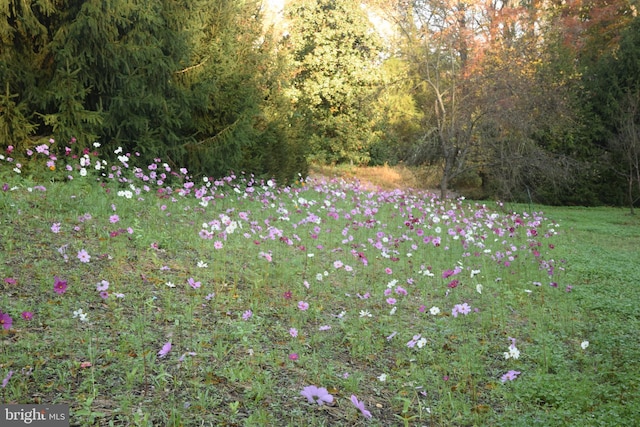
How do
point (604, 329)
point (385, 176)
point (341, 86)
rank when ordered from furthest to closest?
point (385, 176) < point (341, 86) < point (604, 329)

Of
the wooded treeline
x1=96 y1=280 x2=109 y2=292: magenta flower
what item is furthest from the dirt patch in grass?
x1=96 y1=280 x2=109 y2=292: magenta flower

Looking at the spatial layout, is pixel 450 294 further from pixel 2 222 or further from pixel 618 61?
pixel 618 61

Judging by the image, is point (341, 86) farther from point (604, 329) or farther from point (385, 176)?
point (604, 329)

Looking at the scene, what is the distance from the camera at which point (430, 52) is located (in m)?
15.1

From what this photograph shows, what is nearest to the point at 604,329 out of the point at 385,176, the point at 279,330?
the point at 279,330

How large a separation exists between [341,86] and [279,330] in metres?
17.2

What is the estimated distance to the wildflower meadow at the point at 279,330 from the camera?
2596 mm

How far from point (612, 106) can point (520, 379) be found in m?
16.0

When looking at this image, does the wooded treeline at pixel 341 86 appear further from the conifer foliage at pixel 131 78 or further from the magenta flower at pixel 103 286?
the magenta flower at pixel 103 286

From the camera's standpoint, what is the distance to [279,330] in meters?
3.58

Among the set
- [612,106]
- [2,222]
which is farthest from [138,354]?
[612,106]

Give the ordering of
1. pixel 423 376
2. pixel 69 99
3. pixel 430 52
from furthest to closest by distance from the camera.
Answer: pixel 430 52 → pixel 69 99 → pixel 423 376

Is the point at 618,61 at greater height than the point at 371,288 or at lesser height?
greater

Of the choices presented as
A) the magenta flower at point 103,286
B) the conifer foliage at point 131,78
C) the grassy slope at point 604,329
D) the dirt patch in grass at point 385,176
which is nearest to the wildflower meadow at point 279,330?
the grassy slope at point 604,329
